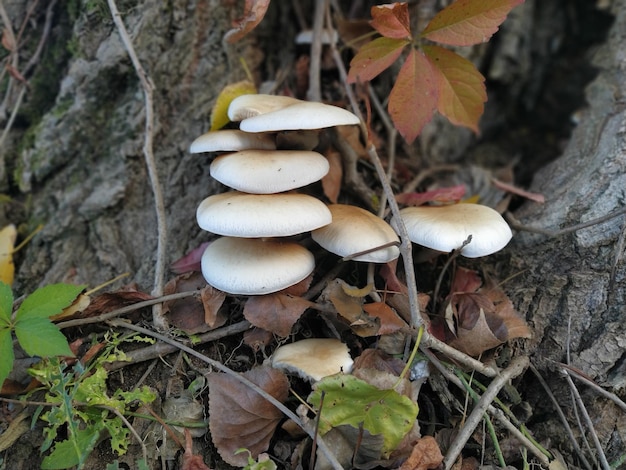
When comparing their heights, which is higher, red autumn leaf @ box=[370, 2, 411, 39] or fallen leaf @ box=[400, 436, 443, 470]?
red autumn leaf @ box=[370, 2, 411, 39]

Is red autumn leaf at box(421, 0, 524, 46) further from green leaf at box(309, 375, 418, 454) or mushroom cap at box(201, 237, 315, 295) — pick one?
green leaf at box(309, 375, 418, 454)

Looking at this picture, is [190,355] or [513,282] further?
[513,282]

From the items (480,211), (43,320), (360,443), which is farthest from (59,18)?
(360,443)

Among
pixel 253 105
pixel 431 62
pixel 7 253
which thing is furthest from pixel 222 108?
pixel 7 253

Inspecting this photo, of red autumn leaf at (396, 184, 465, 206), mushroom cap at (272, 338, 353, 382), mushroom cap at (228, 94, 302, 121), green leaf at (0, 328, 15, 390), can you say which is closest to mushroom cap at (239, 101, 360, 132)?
mushroom cap at (228, 94, 302, 121)

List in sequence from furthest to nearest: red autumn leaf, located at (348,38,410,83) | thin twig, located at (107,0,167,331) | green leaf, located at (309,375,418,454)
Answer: thin twig, located at (107,0,167,331) → red autumn leaf, located at (348,38,410,83) → green leaf, located at (309,375,418,454)

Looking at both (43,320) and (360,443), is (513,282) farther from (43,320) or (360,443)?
(43,320)

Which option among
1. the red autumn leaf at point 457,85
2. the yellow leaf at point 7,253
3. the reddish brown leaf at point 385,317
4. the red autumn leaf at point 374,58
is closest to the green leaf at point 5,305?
the yellow leaf at point 7,253

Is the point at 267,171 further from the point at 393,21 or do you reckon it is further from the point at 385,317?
the point at 393,21
